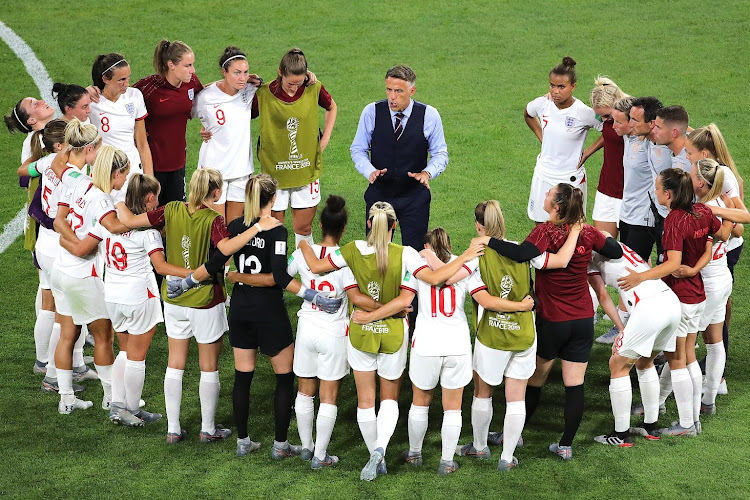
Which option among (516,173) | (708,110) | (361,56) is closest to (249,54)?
(361,56)

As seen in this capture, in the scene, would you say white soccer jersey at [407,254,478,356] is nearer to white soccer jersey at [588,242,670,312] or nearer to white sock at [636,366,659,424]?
white soccer jersey at [588,242,670,312]

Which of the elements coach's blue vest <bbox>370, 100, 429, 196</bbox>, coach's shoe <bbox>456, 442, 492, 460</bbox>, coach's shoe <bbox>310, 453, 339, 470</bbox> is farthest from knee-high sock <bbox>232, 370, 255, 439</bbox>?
coach's blue vest <bbox>370, 100, 429, 196</bbox>

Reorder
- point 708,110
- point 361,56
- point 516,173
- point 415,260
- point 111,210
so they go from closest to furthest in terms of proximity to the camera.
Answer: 1. point 415,260
2. point 111,210
3. point 516,173
4. point 708,110
5. point 361,56

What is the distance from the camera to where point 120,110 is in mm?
8016

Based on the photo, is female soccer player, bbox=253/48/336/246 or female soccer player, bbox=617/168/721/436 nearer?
female soccer player, bbox=617/168/721/436

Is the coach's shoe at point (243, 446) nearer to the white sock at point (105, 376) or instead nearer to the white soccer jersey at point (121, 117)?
the white sock at point (105, 376)

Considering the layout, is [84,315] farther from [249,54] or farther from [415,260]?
[249,54]

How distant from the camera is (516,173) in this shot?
11984 mm

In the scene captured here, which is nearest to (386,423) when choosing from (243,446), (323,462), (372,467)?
(372,467)

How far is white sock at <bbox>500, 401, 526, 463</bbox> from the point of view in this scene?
19.4ft

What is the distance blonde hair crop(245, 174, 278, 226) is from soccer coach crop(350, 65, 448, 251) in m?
1.76

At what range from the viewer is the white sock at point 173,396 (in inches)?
248

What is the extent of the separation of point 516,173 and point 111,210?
6.71 m

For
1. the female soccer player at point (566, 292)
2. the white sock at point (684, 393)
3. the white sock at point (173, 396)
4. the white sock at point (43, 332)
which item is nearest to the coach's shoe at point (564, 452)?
the female soccer player at point (566, 292)
